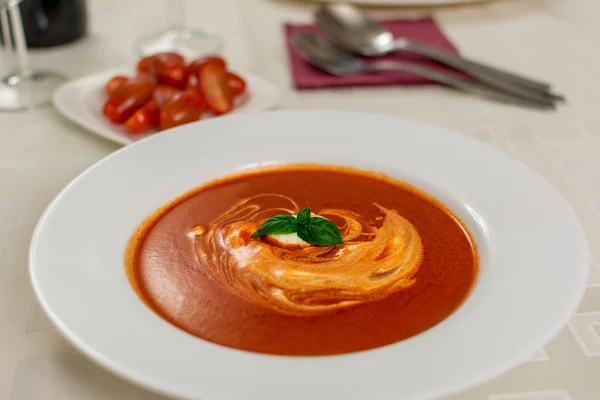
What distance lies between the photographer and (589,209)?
1.43 m

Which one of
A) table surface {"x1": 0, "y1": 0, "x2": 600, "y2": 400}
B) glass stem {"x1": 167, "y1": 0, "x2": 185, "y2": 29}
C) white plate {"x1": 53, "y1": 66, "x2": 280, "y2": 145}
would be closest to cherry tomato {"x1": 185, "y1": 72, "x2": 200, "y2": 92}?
white plate {"x1": 53, "y1": 66, "x2": 280, "y2": 145}

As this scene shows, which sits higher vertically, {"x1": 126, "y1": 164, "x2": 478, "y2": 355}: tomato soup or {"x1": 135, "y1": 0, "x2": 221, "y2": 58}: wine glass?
{"x1": 126, "y1": 164, "x2": 478, "y2": 355}: tomato soup

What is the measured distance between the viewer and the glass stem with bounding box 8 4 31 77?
1.80 m

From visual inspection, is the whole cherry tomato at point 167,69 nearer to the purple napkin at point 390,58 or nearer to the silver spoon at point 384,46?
the purple napkin at point 390,58

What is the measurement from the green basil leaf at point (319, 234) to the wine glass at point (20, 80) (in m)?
0.97

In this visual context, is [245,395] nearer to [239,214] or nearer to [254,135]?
[239,214]

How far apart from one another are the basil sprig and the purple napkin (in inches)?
32.3

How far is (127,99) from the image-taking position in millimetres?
1594

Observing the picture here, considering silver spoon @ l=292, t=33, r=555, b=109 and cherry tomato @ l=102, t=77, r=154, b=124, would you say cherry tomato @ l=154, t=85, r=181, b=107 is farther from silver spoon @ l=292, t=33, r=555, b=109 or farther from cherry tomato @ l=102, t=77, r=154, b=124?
silver spoon @ l=292, t=33, r=555, b=109

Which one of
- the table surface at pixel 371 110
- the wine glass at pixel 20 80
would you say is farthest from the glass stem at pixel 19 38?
the table surface at pixel 371 110

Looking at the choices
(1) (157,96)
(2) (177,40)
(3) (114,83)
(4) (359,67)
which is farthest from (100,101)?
(4) (359,67)

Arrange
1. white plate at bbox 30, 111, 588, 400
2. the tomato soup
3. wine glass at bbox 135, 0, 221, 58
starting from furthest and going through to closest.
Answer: wine glass at bbox 135, 0, 221, 58 < the tomato soup < white plate at bbox 30, 111, 588, 400

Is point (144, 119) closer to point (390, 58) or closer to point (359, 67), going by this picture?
point (359, 67)

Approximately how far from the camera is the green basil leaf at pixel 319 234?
1106 millimetres
